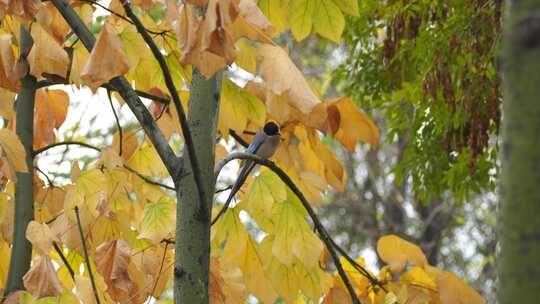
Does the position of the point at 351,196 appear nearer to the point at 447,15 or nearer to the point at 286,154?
the point at 447,15

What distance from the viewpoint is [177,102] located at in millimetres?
2322

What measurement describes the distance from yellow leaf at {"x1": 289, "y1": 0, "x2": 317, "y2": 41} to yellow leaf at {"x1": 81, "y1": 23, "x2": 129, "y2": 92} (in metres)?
0.68

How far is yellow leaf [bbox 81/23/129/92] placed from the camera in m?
2.17

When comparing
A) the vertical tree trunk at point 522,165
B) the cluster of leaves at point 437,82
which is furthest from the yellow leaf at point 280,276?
the vertical tree trunk at point 522,165

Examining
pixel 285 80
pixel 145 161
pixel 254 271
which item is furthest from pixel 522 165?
pixel 145 161

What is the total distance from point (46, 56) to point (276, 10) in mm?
785

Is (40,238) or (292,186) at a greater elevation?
(292,186)

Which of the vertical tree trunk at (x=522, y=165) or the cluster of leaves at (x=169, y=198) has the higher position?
the cluster of leaves at (x=169, y=198)

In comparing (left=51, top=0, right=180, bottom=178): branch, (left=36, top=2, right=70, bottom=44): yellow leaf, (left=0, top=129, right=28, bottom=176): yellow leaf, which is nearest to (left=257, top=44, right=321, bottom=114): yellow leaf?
(left=51, top=0, right=180, bottom=178): branch

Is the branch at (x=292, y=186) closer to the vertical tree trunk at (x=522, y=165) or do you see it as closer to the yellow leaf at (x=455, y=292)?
the yellow leaf at (x=455, y=292)

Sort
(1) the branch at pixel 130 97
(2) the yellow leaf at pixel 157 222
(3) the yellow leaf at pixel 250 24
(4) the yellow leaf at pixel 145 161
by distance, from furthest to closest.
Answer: (4) the yellow leaf at pixel 145 161 → (2) the yellow leaf at pixel 157 222 → (1) the branch at pixel 130 97 → (3) the yellow leaf at pixel 250 24

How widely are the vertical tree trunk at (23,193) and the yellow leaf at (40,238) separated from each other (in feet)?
1.28

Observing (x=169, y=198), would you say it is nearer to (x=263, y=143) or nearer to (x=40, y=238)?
(x=40, y=238)

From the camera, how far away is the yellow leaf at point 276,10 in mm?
2941
